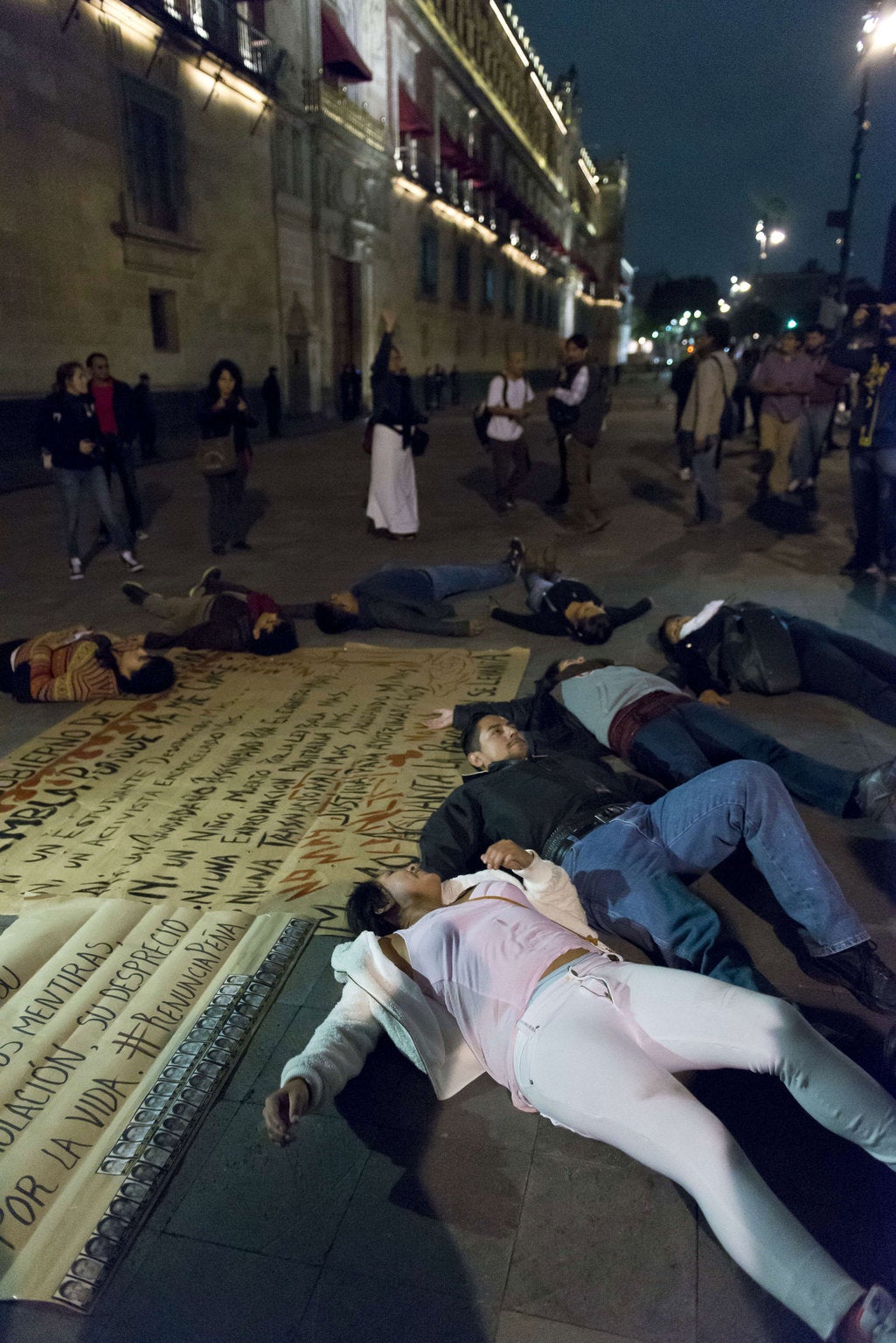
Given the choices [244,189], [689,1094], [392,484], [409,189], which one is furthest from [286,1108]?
[409,189]

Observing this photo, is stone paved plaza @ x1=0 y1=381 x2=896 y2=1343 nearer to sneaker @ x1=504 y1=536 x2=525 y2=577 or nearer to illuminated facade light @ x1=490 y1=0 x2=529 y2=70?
sneaker @ x1=504 y1=536 x2=525 y2=577

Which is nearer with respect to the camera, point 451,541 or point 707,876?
point 707,876

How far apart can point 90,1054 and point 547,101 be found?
2607 inches

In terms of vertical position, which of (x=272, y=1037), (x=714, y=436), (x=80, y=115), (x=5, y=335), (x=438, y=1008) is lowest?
(x=272, y=1037)

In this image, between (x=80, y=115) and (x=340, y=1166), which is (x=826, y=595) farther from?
(x=80, y=115)

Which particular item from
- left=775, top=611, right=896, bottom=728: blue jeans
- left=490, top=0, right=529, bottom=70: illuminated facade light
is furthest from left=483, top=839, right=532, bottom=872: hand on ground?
left=490, top=0, right=529, bottom=70: illuminated facade light

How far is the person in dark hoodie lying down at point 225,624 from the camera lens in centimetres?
621

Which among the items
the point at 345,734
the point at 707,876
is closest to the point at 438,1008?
the point at 707,876

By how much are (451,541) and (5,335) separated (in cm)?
886

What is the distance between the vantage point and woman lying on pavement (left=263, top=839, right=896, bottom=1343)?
1809mm

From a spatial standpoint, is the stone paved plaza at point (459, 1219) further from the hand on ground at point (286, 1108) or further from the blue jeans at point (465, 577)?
the blue jeans at point (465, 577)

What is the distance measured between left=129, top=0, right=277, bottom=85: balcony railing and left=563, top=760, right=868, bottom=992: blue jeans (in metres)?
19.2

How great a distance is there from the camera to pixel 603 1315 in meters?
1.85

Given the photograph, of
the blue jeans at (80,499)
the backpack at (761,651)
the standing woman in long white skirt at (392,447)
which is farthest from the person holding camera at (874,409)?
the blue jeans at (80,499)
